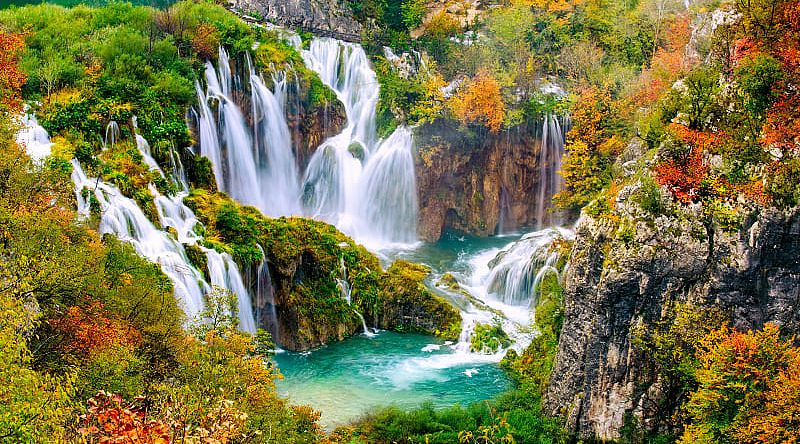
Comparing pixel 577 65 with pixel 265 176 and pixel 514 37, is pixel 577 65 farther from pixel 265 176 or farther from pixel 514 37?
pixel 265 176

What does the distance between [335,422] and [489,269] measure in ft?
39.5

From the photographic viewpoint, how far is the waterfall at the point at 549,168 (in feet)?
106

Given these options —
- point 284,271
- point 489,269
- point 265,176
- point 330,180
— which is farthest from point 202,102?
point 489,269

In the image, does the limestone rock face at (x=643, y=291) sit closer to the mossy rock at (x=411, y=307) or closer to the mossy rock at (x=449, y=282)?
the mossy rock at (x=411, y=307)

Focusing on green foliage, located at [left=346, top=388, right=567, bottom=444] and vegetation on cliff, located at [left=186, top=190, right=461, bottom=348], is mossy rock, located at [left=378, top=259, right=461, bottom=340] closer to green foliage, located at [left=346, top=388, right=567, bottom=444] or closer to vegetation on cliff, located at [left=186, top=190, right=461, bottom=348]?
vegetation on cliff, located at [left=186, top=190, right=461, bottom=348]

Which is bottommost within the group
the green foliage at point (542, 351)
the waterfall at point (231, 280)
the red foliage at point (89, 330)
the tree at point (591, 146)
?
the green foliage at point (542, 351)

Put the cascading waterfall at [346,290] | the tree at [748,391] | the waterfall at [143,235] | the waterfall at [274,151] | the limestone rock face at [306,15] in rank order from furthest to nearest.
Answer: the limestone rock face at [306,15]
the waterfall at [274,151]
the cascading waterfall at [346,290]
the waterfall at [143,235]
the tree at [748,391]

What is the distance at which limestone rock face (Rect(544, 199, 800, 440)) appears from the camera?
41.9ft

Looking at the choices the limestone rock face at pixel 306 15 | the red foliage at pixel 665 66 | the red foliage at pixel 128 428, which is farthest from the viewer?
the limestone rock face at pixel 306 15

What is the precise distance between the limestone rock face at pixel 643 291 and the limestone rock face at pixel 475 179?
17725 millimetres

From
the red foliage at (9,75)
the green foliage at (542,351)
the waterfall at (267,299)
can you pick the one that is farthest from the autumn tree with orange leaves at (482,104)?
the red foliage at (9,75)

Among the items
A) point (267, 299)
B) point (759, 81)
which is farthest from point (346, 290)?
point (759, 81)

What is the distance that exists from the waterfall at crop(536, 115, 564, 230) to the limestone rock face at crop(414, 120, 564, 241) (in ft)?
0.95

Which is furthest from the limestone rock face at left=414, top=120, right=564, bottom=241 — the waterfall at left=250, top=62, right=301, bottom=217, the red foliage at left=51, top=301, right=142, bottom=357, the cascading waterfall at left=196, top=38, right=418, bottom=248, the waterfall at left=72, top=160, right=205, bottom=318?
the red foliage at left=51, top=301, right=142, bottom=357
